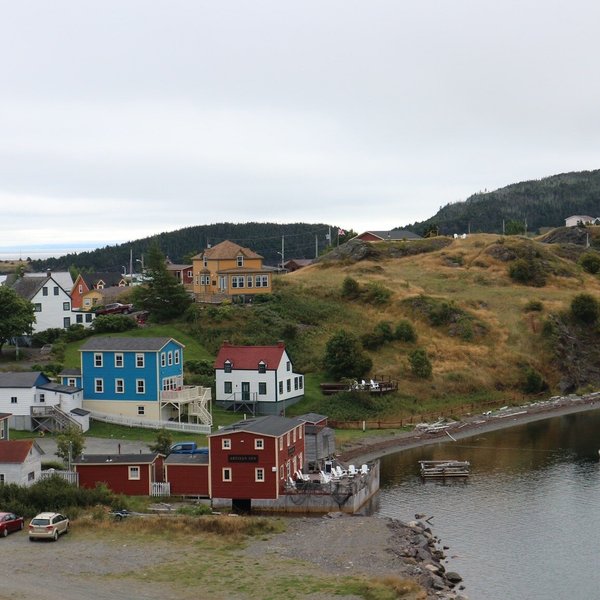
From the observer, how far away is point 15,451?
2192 inches

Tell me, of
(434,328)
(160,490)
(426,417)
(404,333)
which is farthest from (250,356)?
(434,328)

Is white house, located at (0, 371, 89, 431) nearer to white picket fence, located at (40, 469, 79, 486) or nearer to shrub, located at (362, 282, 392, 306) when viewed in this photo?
white picket fence, located at (40, 469, 79, 486)

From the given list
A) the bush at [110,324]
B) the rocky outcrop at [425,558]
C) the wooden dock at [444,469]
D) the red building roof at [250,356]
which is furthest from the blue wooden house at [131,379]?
the rocky outcrop at [425,558]

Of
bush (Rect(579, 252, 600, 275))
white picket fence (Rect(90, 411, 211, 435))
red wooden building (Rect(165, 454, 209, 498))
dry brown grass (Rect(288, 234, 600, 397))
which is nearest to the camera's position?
red wooden building (Rect(165, 454, 209, 498))

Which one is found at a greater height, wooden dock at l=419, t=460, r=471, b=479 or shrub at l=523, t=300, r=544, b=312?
shrub at l=523, t=300, r=544, b=312

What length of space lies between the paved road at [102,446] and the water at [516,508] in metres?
16.6

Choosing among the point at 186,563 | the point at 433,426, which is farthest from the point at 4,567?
the point at 433,426

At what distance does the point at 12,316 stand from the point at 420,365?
3680 cm

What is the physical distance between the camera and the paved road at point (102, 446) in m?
66.3

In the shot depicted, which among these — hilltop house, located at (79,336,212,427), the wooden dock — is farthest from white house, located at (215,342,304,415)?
the wooden dock

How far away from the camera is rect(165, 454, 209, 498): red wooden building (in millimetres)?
58344

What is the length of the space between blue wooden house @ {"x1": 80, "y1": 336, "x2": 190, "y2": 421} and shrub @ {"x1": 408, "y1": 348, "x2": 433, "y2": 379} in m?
25.4

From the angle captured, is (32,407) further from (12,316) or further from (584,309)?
(584,309)

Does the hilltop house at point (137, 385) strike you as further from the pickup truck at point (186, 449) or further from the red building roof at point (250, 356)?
the pickup truck at point (186, 449)
